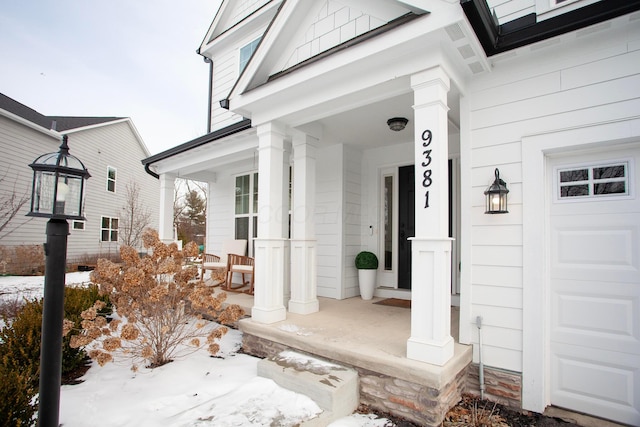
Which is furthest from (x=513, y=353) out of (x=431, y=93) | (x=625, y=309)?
(x=431, y=93)

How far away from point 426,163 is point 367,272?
2.62 meters

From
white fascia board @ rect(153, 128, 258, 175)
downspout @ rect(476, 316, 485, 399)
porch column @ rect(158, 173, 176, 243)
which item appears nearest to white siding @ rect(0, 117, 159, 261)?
porch column @ rect(158, 173, 176, 243)

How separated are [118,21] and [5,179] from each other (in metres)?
5.24

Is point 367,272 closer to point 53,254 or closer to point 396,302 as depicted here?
point 396,302

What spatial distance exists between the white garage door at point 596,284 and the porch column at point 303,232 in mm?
2416

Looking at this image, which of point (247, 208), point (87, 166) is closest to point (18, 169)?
point (87, 166)

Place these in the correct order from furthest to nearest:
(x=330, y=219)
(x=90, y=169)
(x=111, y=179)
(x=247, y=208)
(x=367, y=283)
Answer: (x=111, y=179), (x=90, y=169), (x=247, y=208), (x=330, y=219), (x=367, y=283)

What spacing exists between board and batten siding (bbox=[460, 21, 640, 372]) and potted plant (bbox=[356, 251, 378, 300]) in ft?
6.54

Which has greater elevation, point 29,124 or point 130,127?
point 130,127

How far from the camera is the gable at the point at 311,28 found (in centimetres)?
282

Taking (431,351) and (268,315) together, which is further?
(268,315)

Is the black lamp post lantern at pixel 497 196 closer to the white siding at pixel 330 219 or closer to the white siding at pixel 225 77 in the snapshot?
the white siding at pixel 330 219

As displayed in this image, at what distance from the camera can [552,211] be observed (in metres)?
2.67

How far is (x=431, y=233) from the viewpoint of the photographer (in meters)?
2.44
